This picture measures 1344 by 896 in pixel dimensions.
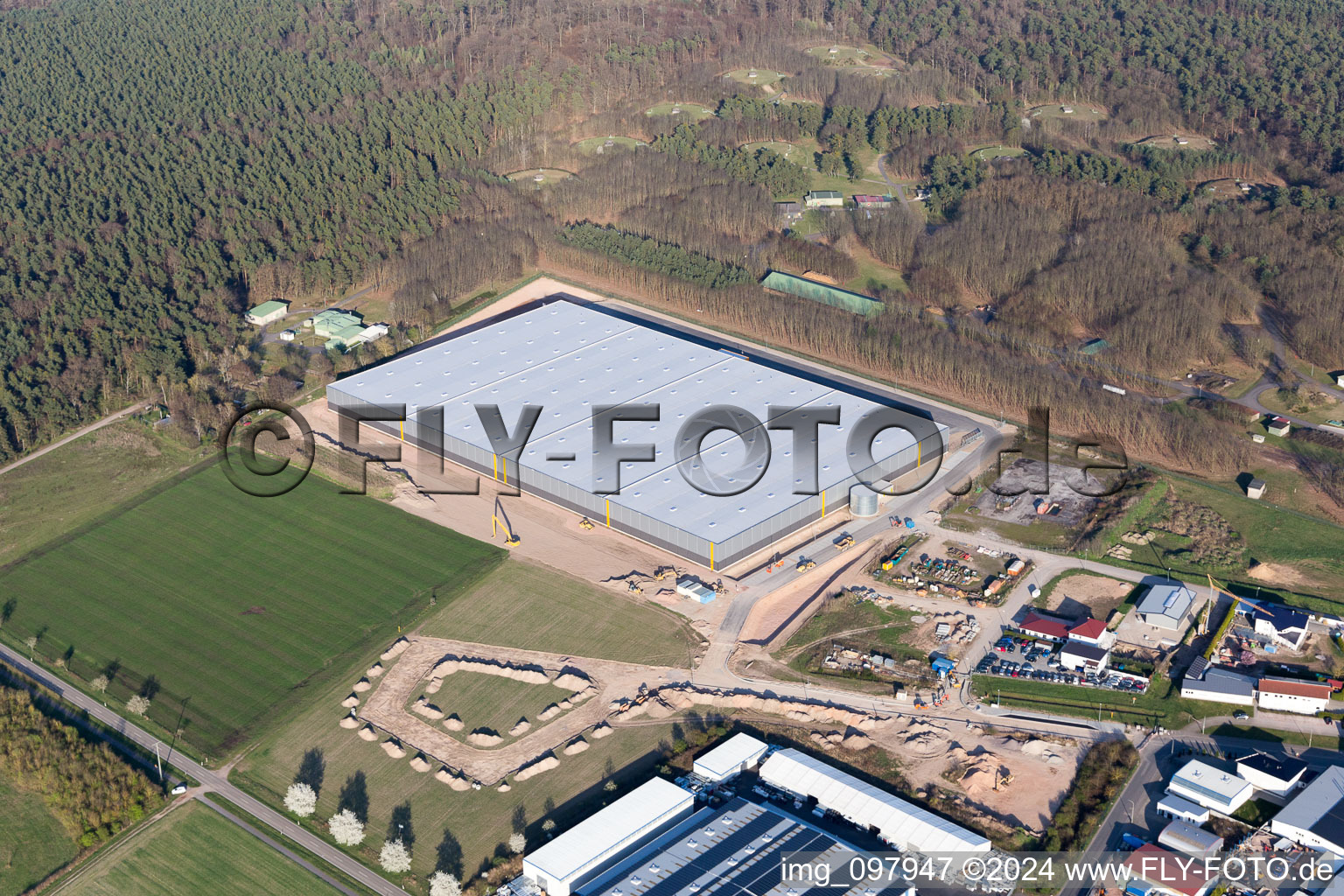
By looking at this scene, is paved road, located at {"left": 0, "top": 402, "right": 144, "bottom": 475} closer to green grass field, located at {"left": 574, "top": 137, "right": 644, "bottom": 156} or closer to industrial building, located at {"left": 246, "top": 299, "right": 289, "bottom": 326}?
industrial building, located at {"left": 246, "top": 299, "right": 289, "bottom": 326}

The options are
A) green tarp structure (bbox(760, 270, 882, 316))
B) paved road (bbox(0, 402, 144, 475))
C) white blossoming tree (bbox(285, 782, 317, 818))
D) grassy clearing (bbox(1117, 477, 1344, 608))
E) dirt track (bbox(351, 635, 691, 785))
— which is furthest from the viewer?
green tarp structure (bbox(760, 270, 882, 316))

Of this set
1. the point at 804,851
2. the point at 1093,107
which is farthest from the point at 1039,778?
the point at 1093,107

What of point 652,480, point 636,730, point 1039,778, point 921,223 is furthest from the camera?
point 921,223

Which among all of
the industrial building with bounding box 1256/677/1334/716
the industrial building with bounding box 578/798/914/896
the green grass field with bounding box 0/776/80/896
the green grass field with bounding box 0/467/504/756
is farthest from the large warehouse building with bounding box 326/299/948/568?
the green grass field with bounding box 0/776/80/896

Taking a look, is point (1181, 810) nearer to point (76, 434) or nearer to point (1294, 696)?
point (1294, 696)

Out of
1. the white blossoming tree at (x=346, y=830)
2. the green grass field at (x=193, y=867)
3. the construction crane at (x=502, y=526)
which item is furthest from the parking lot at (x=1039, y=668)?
the green grass field at (x=193, y=867)

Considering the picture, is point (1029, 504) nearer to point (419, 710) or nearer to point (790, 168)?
point (419, 710)

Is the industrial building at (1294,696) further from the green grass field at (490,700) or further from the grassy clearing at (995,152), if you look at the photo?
the grassy clearing at (995,152)
